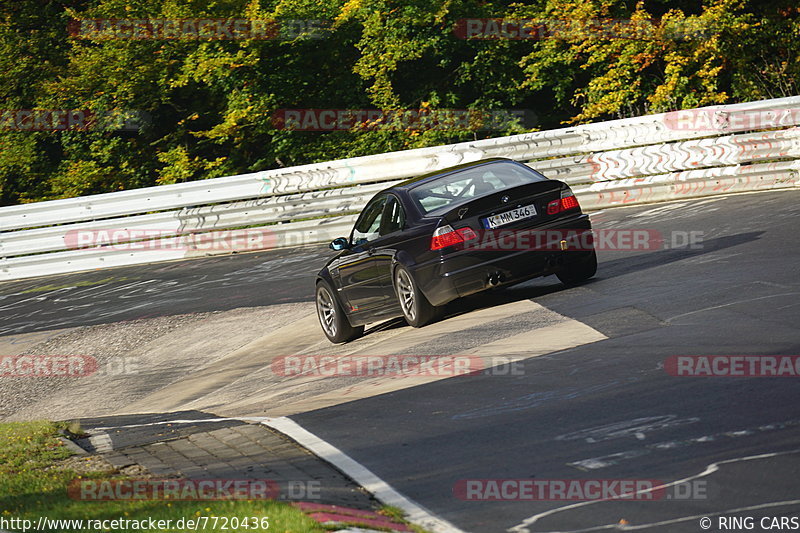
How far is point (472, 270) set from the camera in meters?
10.6

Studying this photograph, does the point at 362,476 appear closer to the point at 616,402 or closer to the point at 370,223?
the point at 616,402

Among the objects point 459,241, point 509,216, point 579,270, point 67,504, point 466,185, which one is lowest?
point 67,504

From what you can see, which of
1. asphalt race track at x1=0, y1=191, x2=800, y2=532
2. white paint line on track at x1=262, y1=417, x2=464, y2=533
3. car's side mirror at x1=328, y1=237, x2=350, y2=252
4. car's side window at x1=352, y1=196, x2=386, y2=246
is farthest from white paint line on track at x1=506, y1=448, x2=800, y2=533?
car's side mirror at x1=328, y1=237, x2=350, y2=252

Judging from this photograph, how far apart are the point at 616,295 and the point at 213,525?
660 cm

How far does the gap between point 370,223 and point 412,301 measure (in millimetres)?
1330

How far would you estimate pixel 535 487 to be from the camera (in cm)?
573

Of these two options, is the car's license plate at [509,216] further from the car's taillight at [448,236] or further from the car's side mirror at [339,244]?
the car's side mirror at [339,244]

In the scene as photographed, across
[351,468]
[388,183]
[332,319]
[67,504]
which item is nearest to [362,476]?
[351,468]

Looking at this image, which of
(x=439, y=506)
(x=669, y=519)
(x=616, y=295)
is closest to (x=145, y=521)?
(x=439, y=506)

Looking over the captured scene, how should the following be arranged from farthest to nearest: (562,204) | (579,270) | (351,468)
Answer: (579,270) → (562,204) → (351,468)

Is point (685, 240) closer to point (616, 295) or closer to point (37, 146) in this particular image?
point (616, 295)

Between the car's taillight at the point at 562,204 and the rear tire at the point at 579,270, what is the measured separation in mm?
654

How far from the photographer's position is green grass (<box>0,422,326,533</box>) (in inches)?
209

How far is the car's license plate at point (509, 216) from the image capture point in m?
10.7
